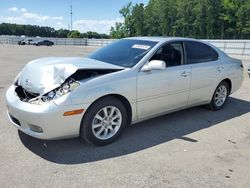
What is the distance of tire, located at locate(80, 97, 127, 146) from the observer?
3.64 meters

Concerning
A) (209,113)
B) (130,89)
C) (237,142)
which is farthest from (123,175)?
(209,113)

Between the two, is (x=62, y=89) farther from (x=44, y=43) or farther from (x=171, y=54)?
(x=44, y=43)

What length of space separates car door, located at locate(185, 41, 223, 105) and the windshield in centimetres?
92

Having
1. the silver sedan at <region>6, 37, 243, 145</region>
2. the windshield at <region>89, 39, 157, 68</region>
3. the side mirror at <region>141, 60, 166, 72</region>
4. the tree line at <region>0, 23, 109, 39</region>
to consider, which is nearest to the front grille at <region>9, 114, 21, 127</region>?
the silver sedan at <region>6, 37, 243, 145</region>

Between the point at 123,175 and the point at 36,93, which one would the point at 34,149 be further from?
the point at 123,175

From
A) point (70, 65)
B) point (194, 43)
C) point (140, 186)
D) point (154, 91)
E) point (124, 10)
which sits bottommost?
point (140, 186)

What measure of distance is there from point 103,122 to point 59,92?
30.3 inches

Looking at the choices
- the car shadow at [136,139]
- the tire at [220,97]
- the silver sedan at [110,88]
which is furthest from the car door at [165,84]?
the tire at [220,97]

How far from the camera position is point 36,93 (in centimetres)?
362

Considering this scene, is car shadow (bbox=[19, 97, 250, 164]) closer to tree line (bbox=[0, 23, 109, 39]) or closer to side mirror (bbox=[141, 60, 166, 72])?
side mirror (bbox=[141, 60, 166, 72])

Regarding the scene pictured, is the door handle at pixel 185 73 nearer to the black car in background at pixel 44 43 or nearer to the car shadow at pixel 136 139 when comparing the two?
the car shadow at pixel 136 139

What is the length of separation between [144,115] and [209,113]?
1894 millimetres

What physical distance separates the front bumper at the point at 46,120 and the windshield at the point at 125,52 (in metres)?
1.20

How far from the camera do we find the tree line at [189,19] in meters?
67.2
